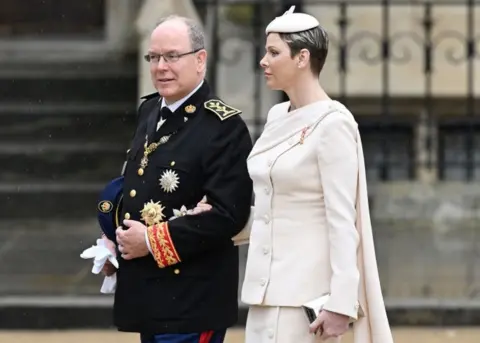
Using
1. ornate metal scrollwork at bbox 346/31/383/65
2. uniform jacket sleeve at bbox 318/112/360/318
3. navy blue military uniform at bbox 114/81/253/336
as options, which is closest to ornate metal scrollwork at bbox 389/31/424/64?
ornate metal scrollwork at bbox 346/31/383/65

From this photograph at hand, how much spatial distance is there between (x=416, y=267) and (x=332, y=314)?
506 centimetres

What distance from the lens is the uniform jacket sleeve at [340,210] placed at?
423 centimetres

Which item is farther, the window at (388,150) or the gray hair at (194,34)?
the window at (388,150)

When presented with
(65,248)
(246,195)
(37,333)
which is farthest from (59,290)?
(246,195)

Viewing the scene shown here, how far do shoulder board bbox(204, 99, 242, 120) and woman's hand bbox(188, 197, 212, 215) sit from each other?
30 cm

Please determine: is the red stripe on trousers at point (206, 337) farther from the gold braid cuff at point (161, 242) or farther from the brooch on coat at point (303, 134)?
the brooch on coat at point (303, 134)

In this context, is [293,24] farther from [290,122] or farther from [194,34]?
[194,34]

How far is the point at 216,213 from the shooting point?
4613mm

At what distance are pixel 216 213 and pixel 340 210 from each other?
0.54 metres

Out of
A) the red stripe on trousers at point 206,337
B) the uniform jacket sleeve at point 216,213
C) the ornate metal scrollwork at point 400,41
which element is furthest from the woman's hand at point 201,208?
the ornate metal scrollwork at point 400,41

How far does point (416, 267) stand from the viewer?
30.2 feet

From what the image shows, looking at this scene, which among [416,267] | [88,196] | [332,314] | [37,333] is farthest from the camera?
[88,196]

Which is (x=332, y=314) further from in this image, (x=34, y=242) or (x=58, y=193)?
(x=58, y=193)

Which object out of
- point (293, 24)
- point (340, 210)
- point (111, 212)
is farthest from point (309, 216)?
point (111, 212)
